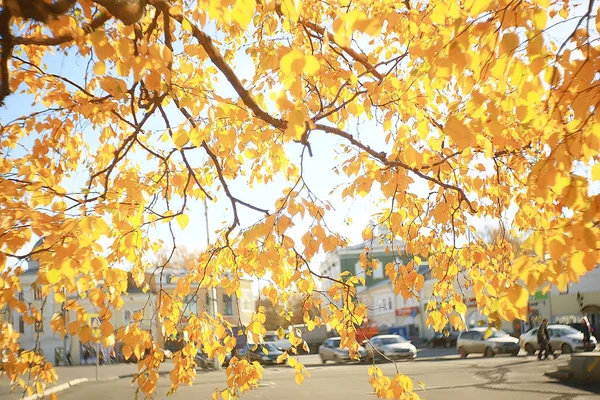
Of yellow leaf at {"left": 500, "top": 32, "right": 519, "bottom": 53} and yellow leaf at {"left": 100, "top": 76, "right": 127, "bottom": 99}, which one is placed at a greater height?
yellow leaf at {"left": 100, "top": 76, "right": 127, "bottom": 99}

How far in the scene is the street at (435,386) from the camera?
12868 millimetres

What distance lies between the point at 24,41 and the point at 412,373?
704 inches

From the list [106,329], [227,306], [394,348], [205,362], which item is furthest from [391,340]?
[106,329]

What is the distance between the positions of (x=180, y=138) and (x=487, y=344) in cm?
2312

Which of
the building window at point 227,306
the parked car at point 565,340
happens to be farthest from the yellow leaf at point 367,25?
the building window at point 227,306

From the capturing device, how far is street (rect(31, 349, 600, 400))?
42.2 ft

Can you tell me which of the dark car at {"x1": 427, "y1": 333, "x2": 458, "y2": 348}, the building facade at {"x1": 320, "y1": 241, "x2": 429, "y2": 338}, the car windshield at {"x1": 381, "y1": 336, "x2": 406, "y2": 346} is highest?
the building facade at {"x1": 320, "y1": 241, "x2": 429, "y2": 338}

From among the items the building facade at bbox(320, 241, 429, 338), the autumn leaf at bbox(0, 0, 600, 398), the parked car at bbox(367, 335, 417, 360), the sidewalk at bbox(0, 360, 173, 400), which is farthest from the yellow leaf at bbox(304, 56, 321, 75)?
the building facade at bbox(320, 241, 429, 338)

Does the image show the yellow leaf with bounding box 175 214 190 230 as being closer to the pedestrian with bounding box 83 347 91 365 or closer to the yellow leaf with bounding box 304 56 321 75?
the yellow leaf with bounding box 304 56 321 75

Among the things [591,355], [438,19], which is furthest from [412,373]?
[438,19]

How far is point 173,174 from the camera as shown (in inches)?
266

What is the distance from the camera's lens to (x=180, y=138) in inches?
166

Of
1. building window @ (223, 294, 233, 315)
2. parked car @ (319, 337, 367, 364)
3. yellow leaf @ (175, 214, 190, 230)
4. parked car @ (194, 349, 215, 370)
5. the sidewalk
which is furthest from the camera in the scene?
building window @ (223, 294, 233, 315)

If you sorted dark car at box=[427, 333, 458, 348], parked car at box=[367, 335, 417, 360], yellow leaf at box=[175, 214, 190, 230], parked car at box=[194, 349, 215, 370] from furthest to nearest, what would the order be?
dark car at box=[427, 333, 458, 348] < parked car at box=[194, 349, 215, 370] < parked car at box=[367, 335, 417, 360] < yellow leaf at box=[175, 214, 190, 230]
